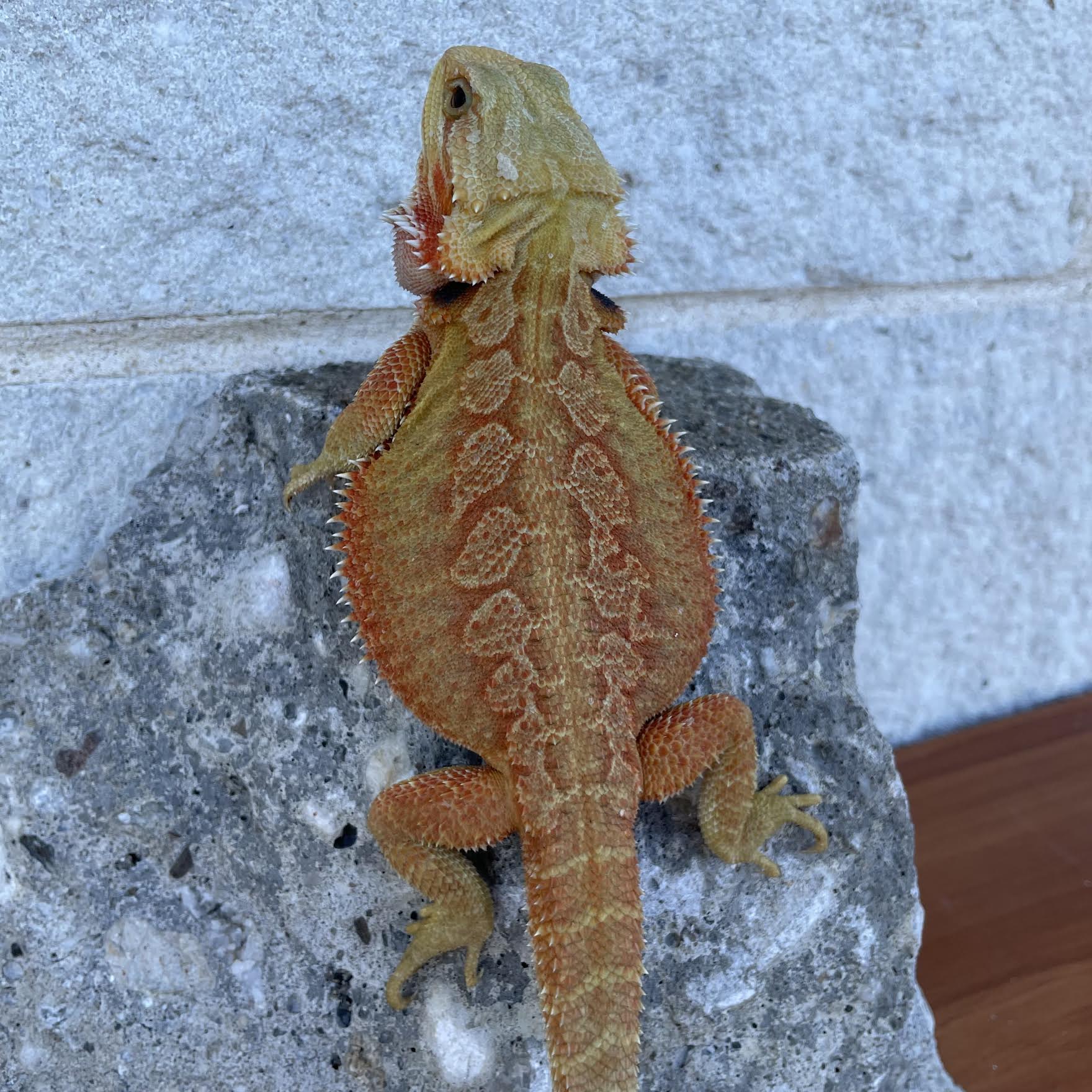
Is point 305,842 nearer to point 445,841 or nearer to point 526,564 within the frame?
→ point 445,841

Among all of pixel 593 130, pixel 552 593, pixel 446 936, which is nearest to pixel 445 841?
pixel 446 936

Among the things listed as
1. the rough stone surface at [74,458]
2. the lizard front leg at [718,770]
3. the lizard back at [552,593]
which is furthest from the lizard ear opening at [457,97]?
the lizard front leg at [718,770]

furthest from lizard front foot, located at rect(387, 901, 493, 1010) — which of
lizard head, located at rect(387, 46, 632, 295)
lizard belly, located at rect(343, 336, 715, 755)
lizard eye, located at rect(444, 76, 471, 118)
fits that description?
lizard eye, located at rect(444, 76, 471, 118)

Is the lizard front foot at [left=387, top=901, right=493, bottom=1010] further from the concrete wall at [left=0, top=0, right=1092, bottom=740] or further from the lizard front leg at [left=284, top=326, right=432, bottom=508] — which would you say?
the concrete wall at [left=0, top=0, right=1092, bottom=740]

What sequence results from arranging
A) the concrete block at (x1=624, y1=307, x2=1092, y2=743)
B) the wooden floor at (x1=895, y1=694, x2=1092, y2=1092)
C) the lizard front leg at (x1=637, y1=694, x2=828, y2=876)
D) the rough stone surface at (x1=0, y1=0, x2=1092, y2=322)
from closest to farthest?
the lizard front leg at (x1=637, y1=694, x2=828, y2=876)
the rough stone surface at (x1=0, y1=0, x2=1092, y2=322)
the wooden floor at (x1=895, y1=694, x2=1092, y2=1092)
the concrete block at (x1=624, y1=307, x2=1092, y2=743)

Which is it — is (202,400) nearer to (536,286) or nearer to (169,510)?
(169,510)

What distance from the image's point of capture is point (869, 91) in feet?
5.69

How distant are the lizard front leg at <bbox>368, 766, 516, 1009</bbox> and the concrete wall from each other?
65 cm

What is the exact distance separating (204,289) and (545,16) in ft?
1.92

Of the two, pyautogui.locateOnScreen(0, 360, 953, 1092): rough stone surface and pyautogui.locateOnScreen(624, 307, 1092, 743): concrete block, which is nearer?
pyautogui.locateOnScreen(0, 360, 953, 1092): rough stone surface

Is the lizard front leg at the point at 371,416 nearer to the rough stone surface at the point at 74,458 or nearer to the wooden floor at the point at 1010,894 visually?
the rough stone surface at the point at 74,458

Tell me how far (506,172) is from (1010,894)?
1.35m

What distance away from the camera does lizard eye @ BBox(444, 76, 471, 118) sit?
1.16 metres

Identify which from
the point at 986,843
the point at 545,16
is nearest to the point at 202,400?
the point at 545,16
